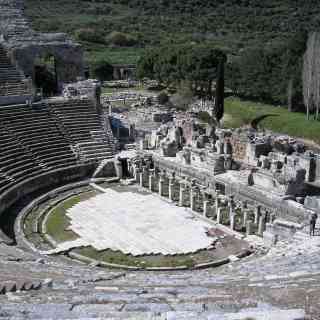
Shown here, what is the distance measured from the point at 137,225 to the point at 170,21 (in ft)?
305

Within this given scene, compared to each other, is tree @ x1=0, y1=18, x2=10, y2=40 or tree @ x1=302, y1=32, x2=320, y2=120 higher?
tree @ x1=0, y1=18, x2=10, y2=40

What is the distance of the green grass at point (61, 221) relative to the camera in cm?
2609

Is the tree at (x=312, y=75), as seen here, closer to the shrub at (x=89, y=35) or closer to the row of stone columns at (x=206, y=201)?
the row of stone columns at (x=206, y=201)

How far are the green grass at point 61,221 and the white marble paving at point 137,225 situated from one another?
1.12 feet

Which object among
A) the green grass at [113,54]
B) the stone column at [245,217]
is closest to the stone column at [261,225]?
the stone column at [245,217]

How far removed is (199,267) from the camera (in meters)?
22.7

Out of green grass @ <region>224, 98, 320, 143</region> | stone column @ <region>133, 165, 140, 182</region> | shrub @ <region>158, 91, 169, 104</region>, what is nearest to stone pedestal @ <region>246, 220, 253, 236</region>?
stone column @ <region>133, 165, 140, 182</region>

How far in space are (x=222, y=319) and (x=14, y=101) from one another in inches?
1206

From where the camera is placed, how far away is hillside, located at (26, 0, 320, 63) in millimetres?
95000

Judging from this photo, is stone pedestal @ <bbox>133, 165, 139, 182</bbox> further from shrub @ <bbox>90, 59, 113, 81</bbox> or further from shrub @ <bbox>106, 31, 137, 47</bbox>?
shrub @ <bbox>106, 31, 137, 47</bbox>

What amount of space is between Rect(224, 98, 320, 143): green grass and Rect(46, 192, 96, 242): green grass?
2253cm

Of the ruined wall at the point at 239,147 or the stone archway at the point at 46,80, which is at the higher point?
the stone archway at the point at 46,80

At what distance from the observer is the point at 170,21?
113875 mm

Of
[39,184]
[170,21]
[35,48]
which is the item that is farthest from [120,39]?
[39,184]
